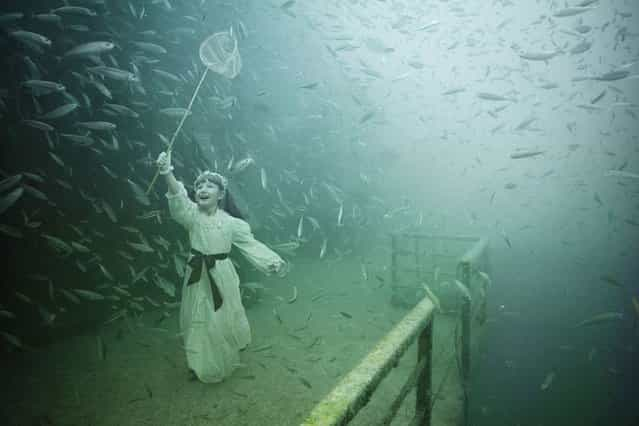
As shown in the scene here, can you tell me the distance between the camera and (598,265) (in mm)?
12992

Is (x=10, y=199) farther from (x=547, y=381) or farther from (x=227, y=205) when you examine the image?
(x=547, y=381)

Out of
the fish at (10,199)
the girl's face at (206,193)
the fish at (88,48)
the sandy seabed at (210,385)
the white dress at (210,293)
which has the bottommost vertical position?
the sandy seabed at (210,385)

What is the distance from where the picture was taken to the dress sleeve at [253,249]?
422cm

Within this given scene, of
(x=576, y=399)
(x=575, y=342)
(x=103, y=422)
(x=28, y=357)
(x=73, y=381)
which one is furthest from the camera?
(x=575, y=342)

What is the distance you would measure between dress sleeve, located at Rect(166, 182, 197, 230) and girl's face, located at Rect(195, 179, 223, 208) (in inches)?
4.3

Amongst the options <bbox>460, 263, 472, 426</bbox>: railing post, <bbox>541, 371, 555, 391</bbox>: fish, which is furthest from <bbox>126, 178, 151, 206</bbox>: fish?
<bbox>541, 371, 555, 391</bbox>: fish

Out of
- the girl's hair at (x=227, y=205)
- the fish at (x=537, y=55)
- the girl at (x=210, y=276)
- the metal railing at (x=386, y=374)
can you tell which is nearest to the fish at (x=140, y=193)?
the girl at (x=210, y=276)

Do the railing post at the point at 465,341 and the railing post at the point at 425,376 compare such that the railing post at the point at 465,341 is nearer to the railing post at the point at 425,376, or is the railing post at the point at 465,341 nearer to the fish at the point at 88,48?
the railing post at the point at 425,376

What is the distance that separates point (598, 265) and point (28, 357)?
16990 mm

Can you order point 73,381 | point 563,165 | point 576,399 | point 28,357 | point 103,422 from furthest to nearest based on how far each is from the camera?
point 563,165
point 576,399
point 28,357
point 73,381
point 103,422

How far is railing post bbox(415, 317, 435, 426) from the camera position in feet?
7.18

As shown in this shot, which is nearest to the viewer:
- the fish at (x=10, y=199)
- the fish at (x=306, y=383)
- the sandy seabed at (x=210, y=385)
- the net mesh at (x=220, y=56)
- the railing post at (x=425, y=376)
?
the railing post at (x=425, y=376)

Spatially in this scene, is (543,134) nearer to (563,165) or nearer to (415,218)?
(563,165)

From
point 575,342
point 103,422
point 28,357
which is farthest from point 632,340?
point 28,357
